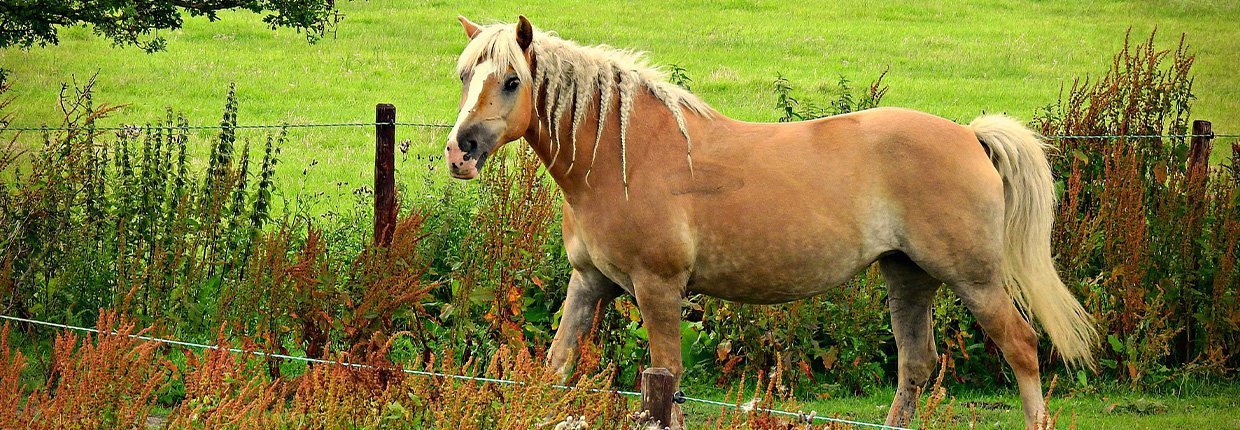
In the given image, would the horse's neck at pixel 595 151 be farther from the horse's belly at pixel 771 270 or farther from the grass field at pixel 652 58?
the grass field at pixel 652 58

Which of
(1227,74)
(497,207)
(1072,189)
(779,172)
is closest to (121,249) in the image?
(497,207)

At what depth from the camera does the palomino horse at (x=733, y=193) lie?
4.89 m

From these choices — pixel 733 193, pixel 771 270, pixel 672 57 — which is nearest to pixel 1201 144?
pixel 771 270

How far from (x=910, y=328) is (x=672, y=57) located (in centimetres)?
1227

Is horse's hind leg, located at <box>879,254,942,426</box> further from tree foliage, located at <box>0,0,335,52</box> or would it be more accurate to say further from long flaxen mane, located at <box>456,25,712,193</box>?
tree foliage, located at <box>0,0,335,52</box>

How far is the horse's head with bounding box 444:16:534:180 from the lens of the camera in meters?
4.55

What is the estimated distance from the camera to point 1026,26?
20.3 m

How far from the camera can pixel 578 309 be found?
527cm

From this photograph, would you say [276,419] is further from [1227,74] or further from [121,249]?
[1227,74]

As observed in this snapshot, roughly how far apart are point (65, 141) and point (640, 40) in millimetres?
Result: 12328

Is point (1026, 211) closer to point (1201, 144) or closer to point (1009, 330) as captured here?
point (1009, 330)

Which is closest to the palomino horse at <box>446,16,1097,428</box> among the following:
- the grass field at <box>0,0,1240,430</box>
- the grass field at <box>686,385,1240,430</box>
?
the grass field at <box>686,385,1240,430</box>

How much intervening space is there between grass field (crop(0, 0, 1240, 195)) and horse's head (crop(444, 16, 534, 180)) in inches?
267

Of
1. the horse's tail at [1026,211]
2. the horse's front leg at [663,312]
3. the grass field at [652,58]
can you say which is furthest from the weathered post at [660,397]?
the grass field at [652,58]
